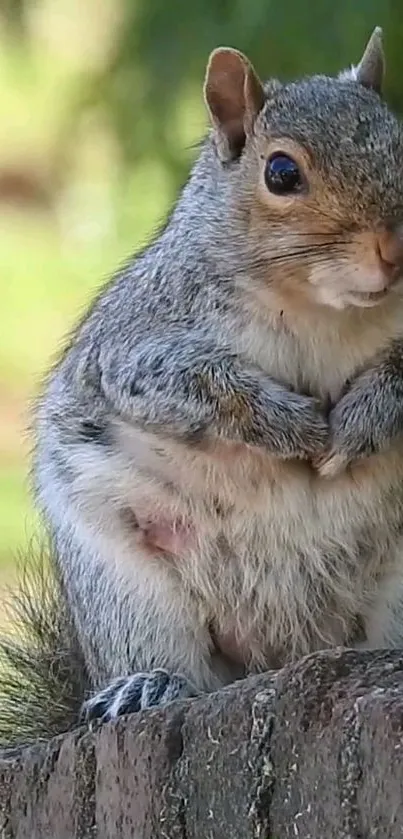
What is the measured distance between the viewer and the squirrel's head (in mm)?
1559

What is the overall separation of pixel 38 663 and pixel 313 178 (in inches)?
24.8

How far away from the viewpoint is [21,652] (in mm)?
1938

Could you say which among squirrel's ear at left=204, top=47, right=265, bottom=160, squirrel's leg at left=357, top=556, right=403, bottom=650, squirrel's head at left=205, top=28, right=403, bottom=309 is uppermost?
squirrel's ear at left=204, top=47, right=265, bottom=160

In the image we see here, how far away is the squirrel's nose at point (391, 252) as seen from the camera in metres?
1.53

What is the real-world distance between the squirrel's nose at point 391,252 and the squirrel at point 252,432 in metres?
0.03

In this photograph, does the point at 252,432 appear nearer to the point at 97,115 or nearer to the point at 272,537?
Answer: the point at 272,537

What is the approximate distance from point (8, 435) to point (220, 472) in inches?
87.8

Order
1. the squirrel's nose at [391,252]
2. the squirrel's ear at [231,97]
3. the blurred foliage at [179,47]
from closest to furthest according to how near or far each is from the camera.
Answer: the squirrel's nose at [391,252] → the squirrel's ear at [231,97] → the blurred foliage at [179,47]

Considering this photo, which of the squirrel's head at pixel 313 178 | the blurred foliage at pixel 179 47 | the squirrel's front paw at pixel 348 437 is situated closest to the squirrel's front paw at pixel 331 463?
the squirrel's front paw at pixel 348 437

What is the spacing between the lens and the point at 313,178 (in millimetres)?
1607

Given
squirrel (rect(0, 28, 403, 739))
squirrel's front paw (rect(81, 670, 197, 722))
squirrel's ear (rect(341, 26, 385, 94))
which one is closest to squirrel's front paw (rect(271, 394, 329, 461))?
squirrel (rect(0, 28, 403, 739))

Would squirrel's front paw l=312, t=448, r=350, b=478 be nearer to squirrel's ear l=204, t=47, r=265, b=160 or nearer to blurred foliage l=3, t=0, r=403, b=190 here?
squirrel's ear l=204, t=47, r=265, b=160

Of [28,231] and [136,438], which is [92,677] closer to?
[136,438]

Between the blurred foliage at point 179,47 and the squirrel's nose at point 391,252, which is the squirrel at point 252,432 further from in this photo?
the blurred foliage at point 179,47
